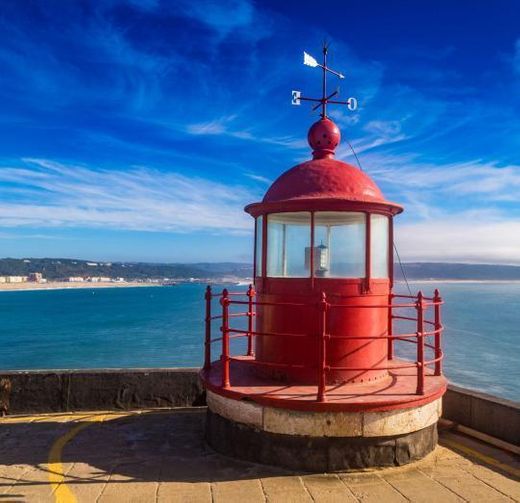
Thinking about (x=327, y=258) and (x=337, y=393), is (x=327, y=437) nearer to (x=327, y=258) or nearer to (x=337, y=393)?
(x=337, y=393)

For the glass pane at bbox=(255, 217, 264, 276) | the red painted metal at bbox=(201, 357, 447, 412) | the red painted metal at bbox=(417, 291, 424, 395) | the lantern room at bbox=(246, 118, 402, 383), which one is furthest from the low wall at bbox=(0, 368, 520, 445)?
the glass pane at bbox=(255, 217, 264, 276)

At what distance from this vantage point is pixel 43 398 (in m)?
7.89

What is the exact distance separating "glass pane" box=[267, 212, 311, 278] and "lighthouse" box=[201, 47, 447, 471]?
0.01 meters

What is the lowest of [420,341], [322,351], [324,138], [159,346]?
[159,346]

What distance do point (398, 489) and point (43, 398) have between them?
5.46 metres

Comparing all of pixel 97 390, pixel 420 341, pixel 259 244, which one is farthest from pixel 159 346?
pixel 420 341

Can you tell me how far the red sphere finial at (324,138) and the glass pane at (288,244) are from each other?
110 centimetres

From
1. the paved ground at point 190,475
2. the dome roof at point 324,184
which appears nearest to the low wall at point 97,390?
A: the paved ground at point 190,475

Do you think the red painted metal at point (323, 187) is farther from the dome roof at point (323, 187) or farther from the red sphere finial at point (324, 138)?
the red sphere finial at point (324, 138)

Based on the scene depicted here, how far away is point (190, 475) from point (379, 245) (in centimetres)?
347

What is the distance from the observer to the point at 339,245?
6.32 meters

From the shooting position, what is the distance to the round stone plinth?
5.49 meters

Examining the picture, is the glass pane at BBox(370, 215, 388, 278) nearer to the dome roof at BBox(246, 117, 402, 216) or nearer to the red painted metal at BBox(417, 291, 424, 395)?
the dome roof at BBox(246, 117, 402, 216)

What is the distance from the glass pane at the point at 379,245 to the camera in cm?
635
